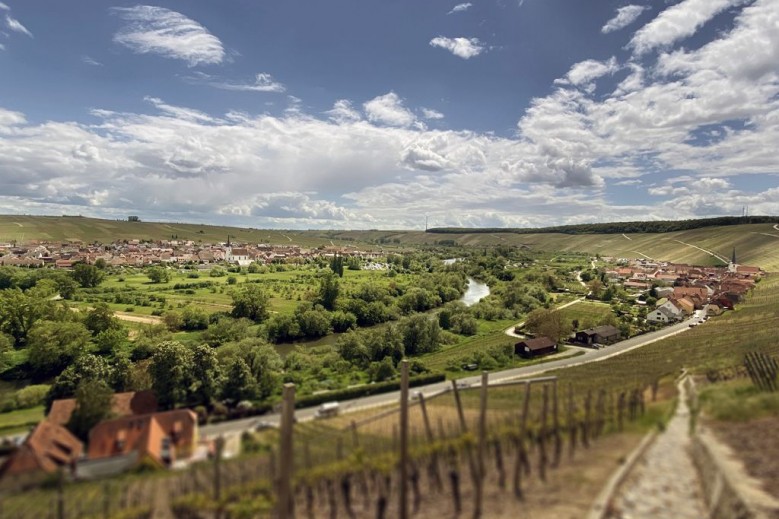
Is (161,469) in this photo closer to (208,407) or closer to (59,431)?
(59,431)

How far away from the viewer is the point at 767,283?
90.6 metres

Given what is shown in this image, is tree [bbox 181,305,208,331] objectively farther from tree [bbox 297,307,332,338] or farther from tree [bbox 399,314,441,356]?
tree [bbox 399,314,441,356]

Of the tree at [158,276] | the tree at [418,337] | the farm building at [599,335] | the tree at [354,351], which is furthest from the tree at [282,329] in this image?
the tree at [158,276]

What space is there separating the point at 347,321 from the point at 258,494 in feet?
171

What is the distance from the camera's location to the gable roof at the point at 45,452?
14280mm

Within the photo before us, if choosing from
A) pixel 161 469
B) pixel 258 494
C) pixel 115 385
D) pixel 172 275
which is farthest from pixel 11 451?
pixel 172 275

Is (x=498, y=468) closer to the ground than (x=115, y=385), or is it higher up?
higher up

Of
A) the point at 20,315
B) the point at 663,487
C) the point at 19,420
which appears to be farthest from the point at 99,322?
the point at 663,487

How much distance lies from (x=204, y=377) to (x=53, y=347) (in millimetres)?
20941

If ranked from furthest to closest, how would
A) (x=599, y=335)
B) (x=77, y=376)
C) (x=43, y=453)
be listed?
(x=599, y=335) → (x=77, y=376) → (x=43, y=453)

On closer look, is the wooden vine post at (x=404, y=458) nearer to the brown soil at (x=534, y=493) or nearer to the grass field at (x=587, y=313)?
the brown soil at (x=534, y=493)

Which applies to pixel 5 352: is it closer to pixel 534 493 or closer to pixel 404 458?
pixel 404 458

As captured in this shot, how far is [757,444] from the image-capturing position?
1399 centimetres

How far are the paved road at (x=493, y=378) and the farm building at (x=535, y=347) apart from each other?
149 inches
